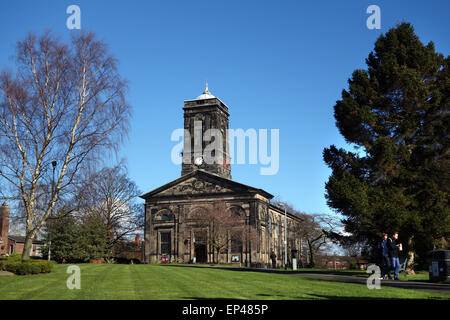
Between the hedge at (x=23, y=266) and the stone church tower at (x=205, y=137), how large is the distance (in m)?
46.7

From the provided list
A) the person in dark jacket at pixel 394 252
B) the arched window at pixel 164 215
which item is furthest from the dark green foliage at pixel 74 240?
the person in dark jacket at pixel 394 252

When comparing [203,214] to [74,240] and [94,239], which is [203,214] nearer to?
[94,239]

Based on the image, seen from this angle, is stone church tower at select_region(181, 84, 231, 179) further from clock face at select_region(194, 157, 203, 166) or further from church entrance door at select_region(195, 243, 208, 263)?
church entrance door at select_region(195, 243, 208, 263)

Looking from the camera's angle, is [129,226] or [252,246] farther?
[129,226]

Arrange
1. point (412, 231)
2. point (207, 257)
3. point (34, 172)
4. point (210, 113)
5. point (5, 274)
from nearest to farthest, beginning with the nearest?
point (5, 274) < point (34, 172) < point (412, 231) < point (207, 257) < point (210, 113)

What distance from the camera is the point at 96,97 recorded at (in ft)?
77.8

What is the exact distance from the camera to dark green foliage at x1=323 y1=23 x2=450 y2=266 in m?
25.3

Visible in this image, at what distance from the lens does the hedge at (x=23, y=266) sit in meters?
20.4

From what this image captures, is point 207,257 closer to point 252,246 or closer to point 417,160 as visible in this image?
point 252,246

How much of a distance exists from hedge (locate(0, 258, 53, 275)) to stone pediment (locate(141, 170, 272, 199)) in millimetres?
40432

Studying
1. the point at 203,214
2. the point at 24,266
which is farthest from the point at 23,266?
the point at 203,214

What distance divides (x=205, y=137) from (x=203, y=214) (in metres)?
14.5

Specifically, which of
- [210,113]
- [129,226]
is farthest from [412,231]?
[129,226]
